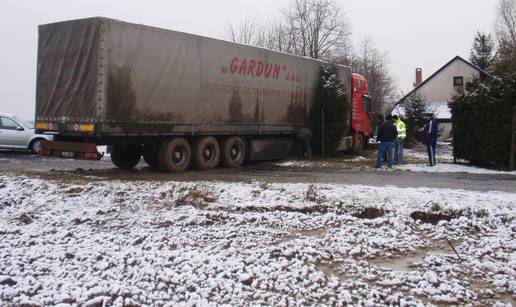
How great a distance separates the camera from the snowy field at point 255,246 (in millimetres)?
5293

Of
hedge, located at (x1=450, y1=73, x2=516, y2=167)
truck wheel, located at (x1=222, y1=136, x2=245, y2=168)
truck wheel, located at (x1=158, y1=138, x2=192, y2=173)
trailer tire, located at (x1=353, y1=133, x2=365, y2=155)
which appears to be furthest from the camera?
trailer tire, located at (x1=353, y1=133, x2=365, y2=155)

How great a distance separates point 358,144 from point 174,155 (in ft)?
31.9

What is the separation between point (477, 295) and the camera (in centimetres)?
510

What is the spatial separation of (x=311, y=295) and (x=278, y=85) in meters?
12.0

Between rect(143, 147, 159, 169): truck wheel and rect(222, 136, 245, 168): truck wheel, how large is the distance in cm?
199

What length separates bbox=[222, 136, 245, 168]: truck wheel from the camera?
49.0 feet

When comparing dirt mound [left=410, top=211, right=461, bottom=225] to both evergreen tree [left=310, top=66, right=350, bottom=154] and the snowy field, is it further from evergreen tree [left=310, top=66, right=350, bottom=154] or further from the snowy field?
evergreen tree [left=310, top=66, right=350, bottom=154]

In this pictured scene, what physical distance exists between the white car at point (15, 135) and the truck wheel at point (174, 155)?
28.6 ft

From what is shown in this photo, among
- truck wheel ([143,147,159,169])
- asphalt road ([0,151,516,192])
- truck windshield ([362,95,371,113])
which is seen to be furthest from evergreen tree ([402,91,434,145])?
truck wheel ([143,147,159,169])

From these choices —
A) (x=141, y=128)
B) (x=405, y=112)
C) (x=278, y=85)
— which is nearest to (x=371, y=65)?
Answer: (x=405, y=112)

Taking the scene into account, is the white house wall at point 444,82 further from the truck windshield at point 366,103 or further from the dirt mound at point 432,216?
the dirt mound at point 432,216

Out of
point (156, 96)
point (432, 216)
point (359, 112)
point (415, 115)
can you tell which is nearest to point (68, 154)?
point (156, 96)

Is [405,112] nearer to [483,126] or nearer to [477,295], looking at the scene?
[483,126]

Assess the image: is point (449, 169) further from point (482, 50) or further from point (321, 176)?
point (482, 50)
